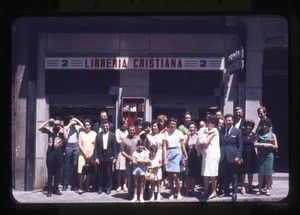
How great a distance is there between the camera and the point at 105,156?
3352mm

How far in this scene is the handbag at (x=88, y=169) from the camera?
3.31 m

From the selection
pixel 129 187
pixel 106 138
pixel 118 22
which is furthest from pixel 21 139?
pixel 118 22

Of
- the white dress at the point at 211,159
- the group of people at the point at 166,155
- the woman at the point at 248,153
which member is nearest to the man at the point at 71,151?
the group of people at the point at 166,155

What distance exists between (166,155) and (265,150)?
0.68 meters

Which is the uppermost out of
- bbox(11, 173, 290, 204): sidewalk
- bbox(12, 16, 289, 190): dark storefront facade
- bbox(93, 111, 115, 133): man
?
bbox(12, 16, 289, 190): dark storefront facade

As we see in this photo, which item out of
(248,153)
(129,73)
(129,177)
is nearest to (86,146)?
(129,177)

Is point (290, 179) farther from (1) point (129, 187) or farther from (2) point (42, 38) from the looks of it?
(2) point (42, 38)

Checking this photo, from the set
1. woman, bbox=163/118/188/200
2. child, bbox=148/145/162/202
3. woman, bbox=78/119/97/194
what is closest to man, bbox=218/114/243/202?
woman, bbox=163/118/188/200

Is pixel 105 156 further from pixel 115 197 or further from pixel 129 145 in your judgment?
pixel 115 197

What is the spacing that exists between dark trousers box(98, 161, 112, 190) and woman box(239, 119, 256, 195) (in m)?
0.88

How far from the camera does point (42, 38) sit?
3383 mm

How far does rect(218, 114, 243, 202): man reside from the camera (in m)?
3.24

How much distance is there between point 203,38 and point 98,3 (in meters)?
0.76

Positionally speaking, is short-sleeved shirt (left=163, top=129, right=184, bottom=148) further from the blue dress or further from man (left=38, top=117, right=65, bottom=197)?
man (left=38, top=117, right=65, bottom=197)
